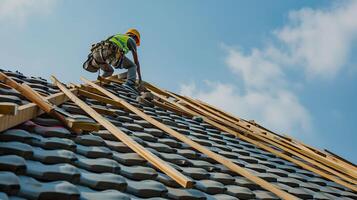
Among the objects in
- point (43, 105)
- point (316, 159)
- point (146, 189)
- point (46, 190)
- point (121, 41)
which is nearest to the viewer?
point (46, 190)

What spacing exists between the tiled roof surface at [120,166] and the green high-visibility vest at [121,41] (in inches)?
90.0

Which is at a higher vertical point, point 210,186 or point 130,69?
point 130,69

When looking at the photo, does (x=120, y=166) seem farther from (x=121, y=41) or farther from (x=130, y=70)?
(x=121, y=41)

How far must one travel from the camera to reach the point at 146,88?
837cm

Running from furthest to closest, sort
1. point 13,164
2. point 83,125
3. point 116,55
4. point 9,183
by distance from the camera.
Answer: point 116,55 < point 83,125 < point 13,164 < point 9,183

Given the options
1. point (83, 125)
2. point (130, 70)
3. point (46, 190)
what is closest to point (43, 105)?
point (83, 125)

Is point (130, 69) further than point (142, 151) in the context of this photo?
Yes

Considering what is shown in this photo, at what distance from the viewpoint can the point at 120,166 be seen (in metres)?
3.79

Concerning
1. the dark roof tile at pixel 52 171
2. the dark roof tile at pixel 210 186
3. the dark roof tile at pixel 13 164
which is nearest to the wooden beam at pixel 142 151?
the dark roof tile at pixel 210 186

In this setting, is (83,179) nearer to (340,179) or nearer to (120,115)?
(120,115)

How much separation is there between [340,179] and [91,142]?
3812mm

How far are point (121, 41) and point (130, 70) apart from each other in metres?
0.59

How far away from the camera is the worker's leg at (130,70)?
26.7 feet

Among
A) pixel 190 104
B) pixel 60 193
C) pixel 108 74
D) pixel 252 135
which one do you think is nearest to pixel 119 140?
pixel 60 193
